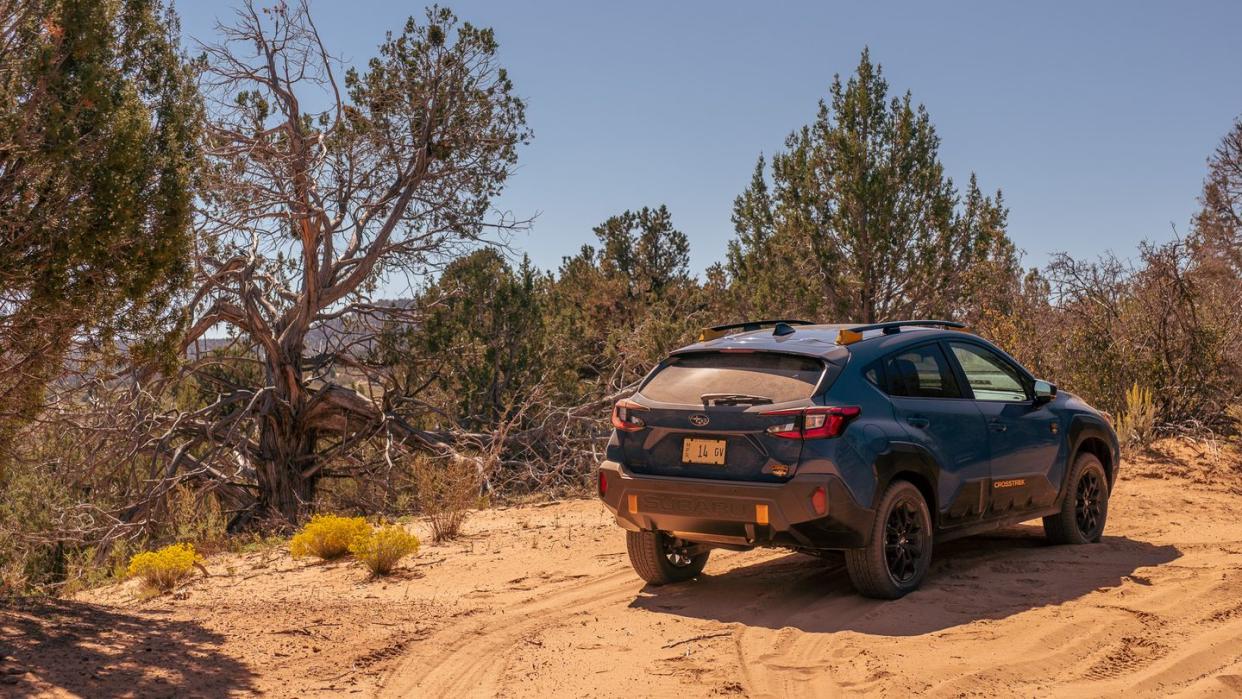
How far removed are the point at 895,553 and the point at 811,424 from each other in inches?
45.8

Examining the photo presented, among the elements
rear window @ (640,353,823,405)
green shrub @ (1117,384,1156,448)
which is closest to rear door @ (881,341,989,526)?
rear window @ (640,353,823,405)

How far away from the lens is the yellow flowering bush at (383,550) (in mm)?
8562

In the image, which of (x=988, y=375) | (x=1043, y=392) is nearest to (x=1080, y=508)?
(x=1043, y=392)

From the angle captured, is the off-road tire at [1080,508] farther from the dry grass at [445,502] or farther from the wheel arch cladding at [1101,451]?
the dry grass at [445,502]

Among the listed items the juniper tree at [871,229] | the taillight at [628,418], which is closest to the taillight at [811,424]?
the taillight at [628,418]

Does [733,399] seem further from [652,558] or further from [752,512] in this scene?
[652,558]

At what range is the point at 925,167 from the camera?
22.4 m

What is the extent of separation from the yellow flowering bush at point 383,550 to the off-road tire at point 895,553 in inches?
152

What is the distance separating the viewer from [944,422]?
706 cm

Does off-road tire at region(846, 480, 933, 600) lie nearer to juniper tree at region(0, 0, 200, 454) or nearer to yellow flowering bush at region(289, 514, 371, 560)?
yellow flowering bush at region(289, 514, 371, 560)

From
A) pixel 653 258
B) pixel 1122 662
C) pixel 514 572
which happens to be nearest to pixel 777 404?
pixel 1122 662

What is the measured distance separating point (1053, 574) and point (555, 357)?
40.4 feet

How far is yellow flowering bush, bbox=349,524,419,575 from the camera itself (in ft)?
28.1

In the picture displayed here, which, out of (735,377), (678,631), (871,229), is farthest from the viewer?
(871,229)
